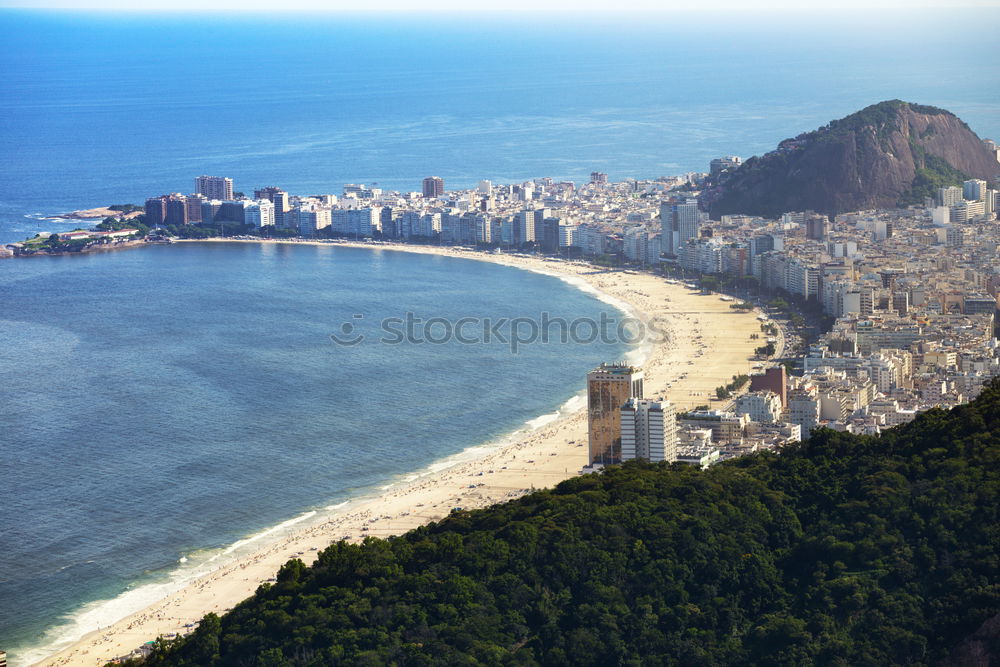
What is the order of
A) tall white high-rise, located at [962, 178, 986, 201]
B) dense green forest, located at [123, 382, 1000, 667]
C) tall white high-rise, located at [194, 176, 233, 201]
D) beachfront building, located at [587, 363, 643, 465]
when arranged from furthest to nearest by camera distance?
tall white high-rise, located at [194, 176, 233, 201]
tall white high-rise, located at [962, 178, 986, 201]
beachfront building, located at [587, 363, 643, 465]
dense green forest, located at [123, 382, 1000, 667]

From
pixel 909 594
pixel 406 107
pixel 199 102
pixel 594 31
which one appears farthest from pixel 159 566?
pixel 594 31

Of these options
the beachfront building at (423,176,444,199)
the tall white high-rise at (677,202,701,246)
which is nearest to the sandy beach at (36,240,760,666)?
the tall white high-rise at (677,202,701,246)

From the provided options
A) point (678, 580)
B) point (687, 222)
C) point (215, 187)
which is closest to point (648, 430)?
point (678, 580)

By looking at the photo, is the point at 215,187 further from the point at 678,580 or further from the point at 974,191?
the point at 678,580

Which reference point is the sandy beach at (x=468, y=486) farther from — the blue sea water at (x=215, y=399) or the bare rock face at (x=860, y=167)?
the bare rock face at (x=860, y=167)

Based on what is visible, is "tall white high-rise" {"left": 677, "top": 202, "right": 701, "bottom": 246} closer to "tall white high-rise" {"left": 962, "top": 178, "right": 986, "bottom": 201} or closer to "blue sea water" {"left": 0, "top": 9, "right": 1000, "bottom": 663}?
"blue sea water" {"left": 0, "top": 9, "right": 1000, "bottom": 663}
